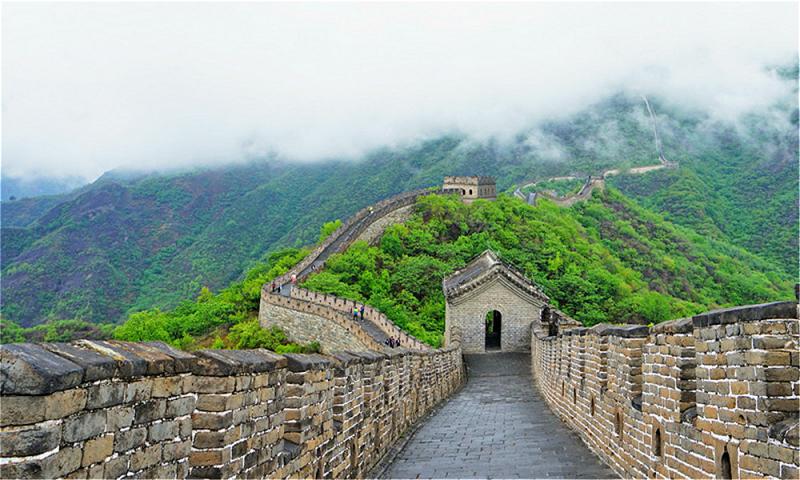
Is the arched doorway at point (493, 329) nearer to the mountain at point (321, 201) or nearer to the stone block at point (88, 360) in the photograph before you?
the stone block at point (88, 360)

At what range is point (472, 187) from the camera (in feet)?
203

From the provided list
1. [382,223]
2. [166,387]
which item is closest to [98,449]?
[166,387]

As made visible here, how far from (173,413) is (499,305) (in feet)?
101

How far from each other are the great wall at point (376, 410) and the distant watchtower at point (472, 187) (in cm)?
4398

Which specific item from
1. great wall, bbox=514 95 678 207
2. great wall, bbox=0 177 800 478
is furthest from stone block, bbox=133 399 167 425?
great wall, bbox=514 95 678 207

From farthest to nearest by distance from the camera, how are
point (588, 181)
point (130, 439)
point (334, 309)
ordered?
point (588, 181), point (334, 309), point (130, 439)

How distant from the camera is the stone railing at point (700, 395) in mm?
5477

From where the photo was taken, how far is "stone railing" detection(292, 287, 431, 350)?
32719 mm

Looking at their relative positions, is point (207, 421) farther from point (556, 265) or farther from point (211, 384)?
point (556, 265)

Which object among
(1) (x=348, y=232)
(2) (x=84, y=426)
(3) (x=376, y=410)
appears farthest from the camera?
(1) (x=348, y=232)

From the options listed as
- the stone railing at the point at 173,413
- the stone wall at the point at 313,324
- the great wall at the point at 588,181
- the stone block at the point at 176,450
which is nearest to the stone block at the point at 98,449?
the stone railing at the point at 173,413

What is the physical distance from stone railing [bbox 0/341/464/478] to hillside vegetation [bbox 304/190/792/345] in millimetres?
28029

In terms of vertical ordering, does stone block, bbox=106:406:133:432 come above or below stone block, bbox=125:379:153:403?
below

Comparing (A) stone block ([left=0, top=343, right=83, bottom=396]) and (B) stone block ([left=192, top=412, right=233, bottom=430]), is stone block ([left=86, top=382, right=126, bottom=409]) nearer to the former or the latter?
(A) stone block ([left=0, top=343, right=83, bottom=396])
